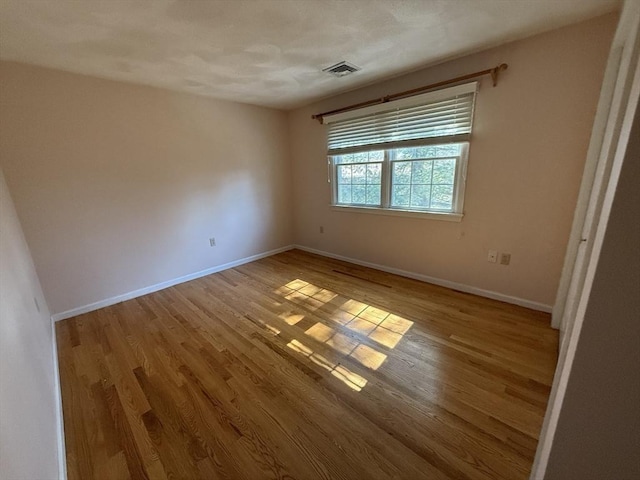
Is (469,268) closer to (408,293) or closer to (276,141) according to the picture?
(408,293)

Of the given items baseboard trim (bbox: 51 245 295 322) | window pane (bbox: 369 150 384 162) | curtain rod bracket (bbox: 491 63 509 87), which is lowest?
baseboard trim (bbox: 51 245 295 322)

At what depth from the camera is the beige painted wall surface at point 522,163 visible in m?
1.97

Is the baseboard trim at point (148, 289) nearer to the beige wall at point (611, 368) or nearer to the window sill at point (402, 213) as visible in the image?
the window sill at point (402, 213)

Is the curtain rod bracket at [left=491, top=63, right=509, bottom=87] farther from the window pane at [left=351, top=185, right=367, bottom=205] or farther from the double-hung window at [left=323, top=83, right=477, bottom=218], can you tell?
the window pane at [left=351, top=185, right=367, bottom=205]

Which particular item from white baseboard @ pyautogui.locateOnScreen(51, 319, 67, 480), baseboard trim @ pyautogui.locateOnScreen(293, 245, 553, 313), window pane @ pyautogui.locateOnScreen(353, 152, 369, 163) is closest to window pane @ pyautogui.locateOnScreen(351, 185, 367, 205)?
window pane @ pyautogui.locateOnScreen(353, 152, 369, 163)

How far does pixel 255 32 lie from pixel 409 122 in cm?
177

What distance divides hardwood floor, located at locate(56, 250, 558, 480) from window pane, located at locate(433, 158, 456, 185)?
124 cm

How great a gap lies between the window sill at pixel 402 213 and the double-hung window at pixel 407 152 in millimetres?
21

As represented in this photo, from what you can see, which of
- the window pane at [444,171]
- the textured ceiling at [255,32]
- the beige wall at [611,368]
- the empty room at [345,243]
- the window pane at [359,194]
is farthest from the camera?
the window pane at [359,194]

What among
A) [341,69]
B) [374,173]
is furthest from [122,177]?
[374,173]

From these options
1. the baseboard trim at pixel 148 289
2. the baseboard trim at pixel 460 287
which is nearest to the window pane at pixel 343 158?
the baseboard trim at pixel 460 287

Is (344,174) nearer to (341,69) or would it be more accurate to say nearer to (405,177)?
(405,177)

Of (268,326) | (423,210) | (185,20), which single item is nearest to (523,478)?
(268,326)

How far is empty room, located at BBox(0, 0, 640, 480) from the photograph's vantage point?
3.62 feet
